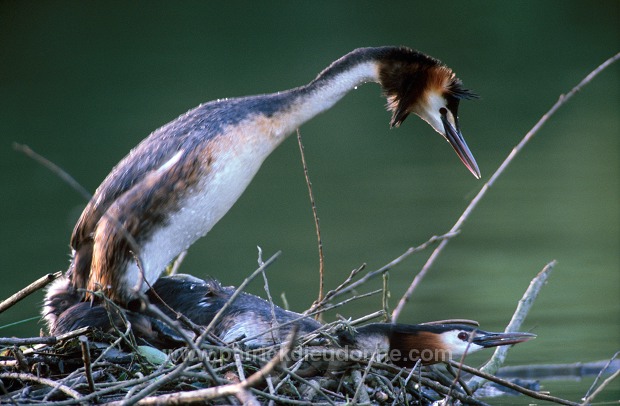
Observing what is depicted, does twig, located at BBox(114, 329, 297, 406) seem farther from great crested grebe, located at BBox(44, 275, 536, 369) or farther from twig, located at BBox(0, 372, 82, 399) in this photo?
great crested grebe, located at BBox(44, 275, 536, 369)

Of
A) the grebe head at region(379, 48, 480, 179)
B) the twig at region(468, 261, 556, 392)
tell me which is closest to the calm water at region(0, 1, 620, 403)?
the twig at region(468, 261, 556, 392)

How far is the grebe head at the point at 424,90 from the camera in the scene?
5488 millimetres

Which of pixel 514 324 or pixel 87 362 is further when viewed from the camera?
pixel 514 324

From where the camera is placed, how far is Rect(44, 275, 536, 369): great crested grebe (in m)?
4.73

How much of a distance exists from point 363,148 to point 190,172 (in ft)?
35.5

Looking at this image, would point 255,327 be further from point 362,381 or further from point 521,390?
point 521,390

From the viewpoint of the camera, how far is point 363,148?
1577 cm

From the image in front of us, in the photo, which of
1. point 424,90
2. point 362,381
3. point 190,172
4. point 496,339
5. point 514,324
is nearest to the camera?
point 362,381

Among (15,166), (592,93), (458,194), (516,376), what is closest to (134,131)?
(15,166)

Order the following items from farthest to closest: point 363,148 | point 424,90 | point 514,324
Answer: point 363,148 < point 424,90 < point 514,324

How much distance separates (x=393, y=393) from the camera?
451 centimetres

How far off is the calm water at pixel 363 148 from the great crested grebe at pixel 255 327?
0.90 metres

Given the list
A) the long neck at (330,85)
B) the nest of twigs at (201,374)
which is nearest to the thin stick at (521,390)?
the nest of twigs at (201,374)

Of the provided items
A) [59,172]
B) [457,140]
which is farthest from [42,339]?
[457,140]
